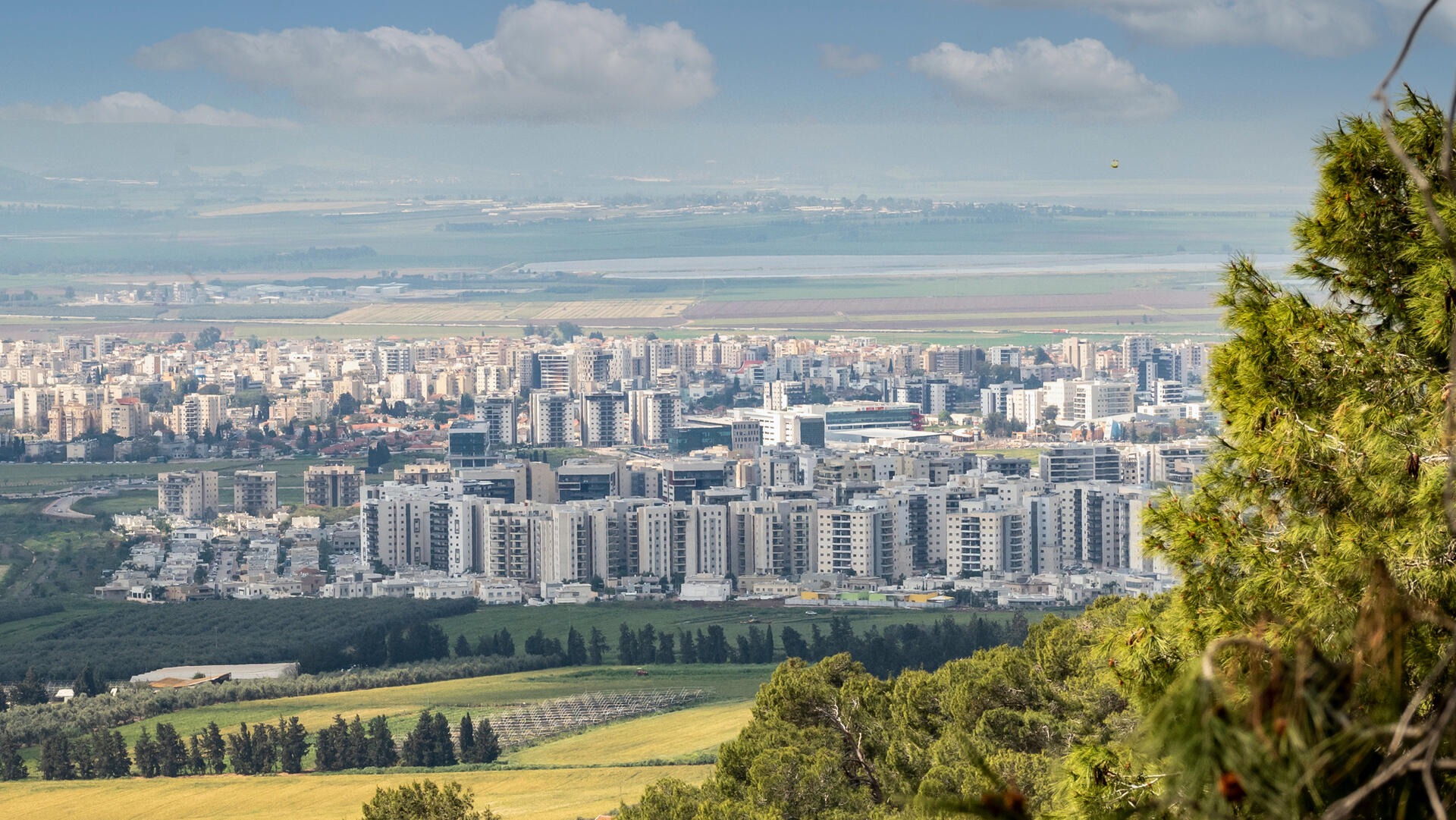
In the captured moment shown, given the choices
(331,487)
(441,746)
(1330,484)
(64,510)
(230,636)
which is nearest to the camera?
(1330,484)

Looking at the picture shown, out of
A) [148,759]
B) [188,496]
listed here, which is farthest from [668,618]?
[188,496]

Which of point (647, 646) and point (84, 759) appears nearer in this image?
point (84, 759)

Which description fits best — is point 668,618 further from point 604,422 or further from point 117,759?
point 604,422

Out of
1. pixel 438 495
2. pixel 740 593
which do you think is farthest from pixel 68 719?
pixel 438 495

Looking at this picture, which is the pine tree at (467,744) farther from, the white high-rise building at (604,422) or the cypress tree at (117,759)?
the white high-rise building at (604,422)

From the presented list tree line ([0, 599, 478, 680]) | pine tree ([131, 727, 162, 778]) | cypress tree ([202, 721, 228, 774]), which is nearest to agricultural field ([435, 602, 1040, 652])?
tree line ([0, 599, 478, 680])

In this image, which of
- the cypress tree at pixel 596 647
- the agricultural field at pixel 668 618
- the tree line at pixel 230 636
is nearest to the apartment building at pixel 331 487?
the tree line at pixel 230 636

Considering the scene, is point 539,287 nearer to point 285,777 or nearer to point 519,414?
point 519,414
